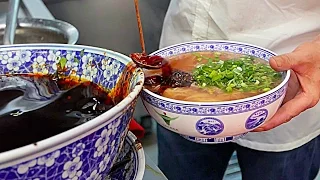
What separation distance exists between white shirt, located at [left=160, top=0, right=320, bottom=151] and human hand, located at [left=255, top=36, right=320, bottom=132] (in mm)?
134

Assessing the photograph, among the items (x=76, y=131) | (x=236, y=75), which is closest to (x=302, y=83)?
(x=236, y=75)

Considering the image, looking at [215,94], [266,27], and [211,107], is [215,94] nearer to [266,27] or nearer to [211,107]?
[211,107]

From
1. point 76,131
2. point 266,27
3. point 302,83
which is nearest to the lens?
point 76,131

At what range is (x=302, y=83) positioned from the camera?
707mm

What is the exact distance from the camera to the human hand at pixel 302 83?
675mm

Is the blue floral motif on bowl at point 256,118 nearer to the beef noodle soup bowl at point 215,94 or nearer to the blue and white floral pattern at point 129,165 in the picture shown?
the beef noodle soup bowl at point 215,94

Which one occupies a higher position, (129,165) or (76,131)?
(76,131)

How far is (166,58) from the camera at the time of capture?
70 cm

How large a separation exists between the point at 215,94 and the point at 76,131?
27cm

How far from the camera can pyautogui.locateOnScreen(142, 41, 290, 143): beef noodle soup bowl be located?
57 cm

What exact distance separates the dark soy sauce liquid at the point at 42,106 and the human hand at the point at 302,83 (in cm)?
27

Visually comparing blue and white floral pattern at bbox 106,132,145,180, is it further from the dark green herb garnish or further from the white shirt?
the white shirt

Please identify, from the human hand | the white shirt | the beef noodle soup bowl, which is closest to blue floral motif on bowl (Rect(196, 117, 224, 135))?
the beef noodle soup bowl

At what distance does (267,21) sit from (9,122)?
0.57 meters
